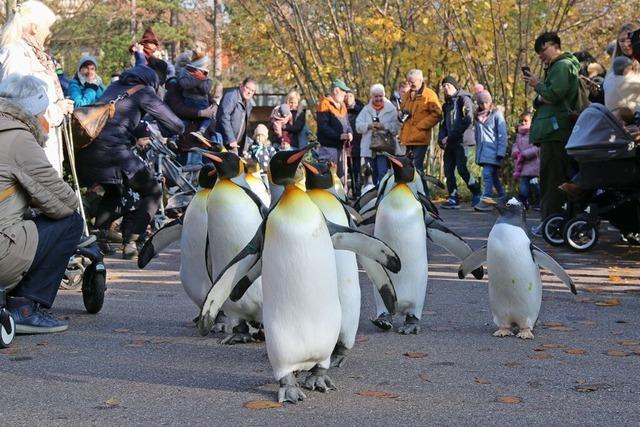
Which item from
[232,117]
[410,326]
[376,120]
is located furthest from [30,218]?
[376,120]

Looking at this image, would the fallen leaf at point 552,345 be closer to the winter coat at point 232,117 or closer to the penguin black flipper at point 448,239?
the penguin black flipper at point 448,239

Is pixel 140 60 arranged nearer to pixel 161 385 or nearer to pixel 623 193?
pixel 623 193

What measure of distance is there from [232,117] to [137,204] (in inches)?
132

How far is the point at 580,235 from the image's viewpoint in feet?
34.2

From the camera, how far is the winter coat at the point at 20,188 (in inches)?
248

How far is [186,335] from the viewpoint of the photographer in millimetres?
6566

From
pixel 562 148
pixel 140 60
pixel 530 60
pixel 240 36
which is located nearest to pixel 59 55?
pixel 240 36

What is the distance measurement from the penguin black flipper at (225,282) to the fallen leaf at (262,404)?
45 centimetres

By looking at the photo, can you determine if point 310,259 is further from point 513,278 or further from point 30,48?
point 30,48

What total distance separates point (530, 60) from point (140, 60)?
9.80 meters

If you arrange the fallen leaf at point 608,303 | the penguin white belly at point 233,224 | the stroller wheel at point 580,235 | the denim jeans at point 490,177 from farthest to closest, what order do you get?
the denim jeans at point 490,177 → the stroller wheel at point 580,235 → the fallen leaf at point 608,303 → the penguin white belly at point 233,224

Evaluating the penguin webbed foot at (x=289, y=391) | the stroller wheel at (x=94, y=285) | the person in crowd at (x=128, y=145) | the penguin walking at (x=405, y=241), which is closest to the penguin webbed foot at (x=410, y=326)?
the penguin walking at (x=405, y=241)

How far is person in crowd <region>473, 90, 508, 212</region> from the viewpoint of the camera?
50.1 feet

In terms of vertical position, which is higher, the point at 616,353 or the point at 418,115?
the point at 418,115
